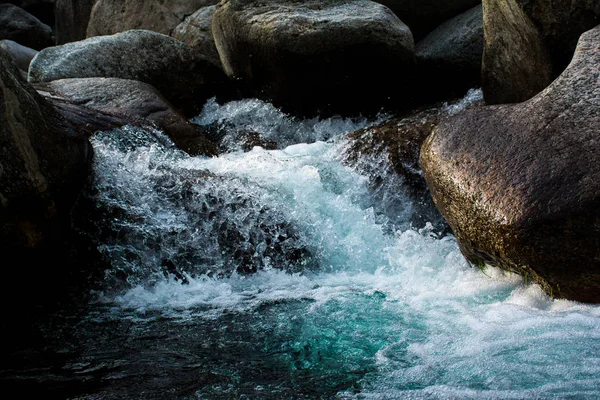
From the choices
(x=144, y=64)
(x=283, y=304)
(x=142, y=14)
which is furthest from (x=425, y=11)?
(x=283, y=304)

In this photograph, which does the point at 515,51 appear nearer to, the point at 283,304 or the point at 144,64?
the point at 283,304

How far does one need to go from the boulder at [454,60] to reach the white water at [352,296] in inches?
75.7

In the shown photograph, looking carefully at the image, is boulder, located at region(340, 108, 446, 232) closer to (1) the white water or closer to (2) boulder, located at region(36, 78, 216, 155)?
(1) the white water

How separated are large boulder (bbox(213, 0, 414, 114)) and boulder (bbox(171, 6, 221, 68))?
5.73ft

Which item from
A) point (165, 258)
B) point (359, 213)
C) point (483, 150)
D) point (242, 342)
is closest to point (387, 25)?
point (359, 213)

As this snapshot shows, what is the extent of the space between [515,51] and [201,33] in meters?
5.73

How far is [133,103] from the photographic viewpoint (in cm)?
730

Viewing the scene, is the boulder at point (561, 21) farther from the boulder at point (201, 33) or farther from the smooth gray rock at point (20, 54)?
the smooth gray rock at point (20, 54)

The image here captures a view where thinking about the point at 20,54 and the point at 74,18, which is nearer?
the point at 20,54

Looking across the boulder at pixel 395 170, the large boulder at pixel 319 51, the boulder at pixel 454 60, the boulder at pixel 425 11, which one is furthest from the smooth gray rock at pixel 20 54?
the boulder at pixel 395 170

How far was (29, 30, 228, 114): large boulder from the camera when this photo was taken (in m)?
8.59

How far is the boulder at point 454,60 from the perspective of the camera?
26.9 feet

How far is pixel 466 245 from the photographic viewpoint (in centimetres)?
470

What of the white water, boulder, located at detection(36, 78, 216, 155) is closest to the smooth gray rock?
boulder, located at detection(36, 78, 216, 155)
